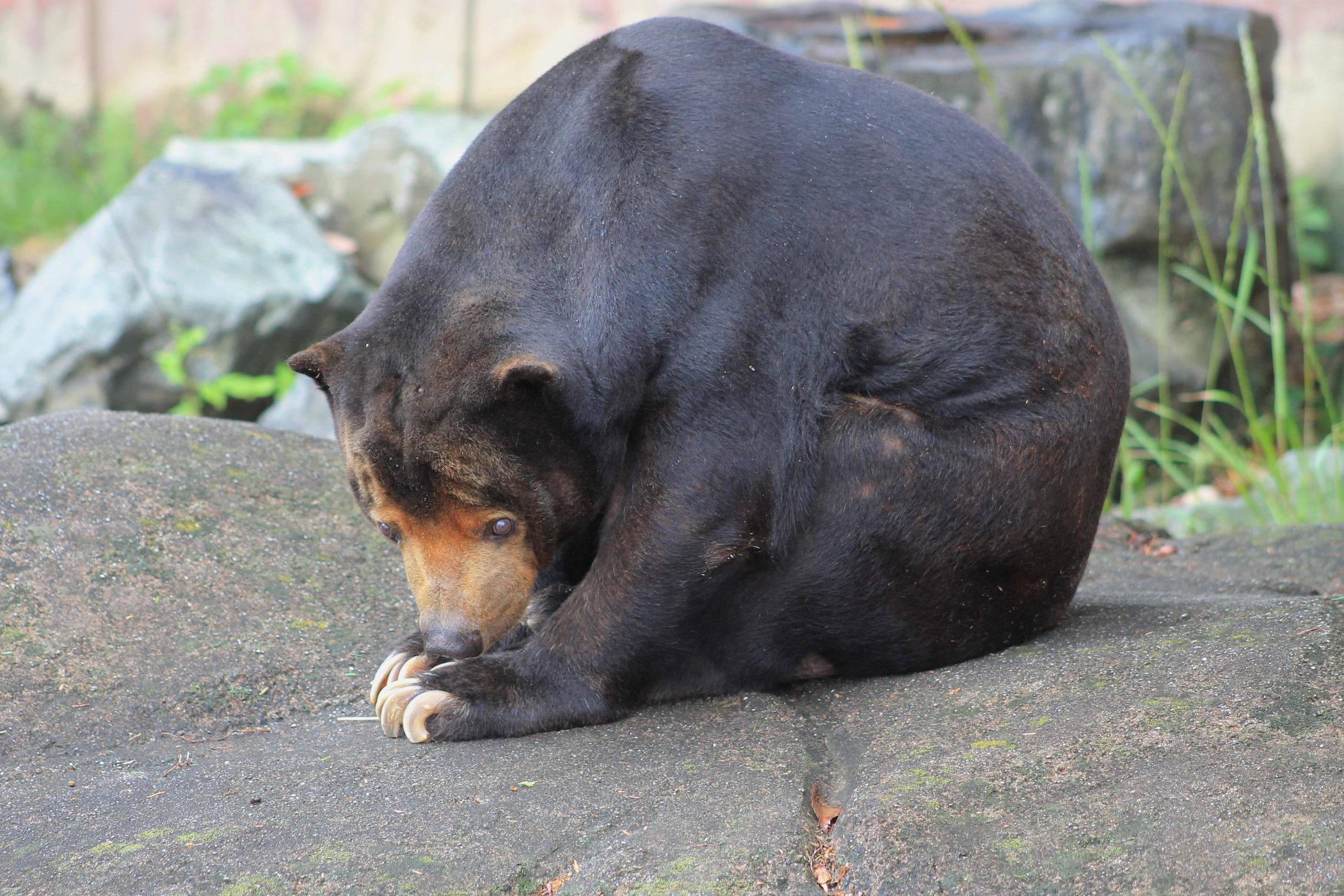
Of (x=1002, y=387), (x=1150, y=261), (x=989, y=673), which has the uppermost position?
(x=1002, y=387)

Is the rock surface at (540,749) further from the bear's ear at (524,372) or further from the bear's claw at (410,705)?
the bear's ear at (524,372)

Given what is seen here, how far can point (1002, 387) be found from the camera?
130 inches

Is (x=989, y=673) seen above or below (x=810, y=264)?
below

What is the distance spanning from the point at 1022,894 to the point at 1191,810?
37cm

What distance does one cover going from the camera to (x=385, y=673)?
342cm

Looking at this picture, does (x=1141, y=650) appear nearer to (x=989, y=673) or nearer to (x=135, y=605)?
(x=989, y=673)

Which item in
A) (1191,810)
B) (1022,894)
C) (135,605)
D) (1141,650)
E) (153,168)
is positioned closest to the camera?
(1022,894)

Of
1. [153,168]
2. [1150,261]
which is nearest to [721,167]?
[1150,261]

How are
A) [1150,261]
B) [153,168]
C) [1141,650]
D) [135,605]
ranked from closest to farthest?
[1141,650]
[135,605]
[1150,261]
[153,168]

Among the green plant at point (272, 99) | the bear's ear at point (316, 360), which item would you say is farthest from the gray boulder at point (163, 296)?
the bear's ear at point (316, 360)

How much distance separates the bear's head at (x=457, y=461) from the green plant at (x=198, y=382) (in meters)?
5.89

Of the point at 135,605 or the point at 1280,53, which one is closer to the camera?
the point at 135,605

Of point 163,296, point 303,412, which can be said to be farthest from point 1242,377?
point 163,296

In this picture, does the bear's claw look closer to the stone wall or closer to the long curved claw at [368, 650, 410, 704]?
the long curved claw at [368, 650, 410, 704]
